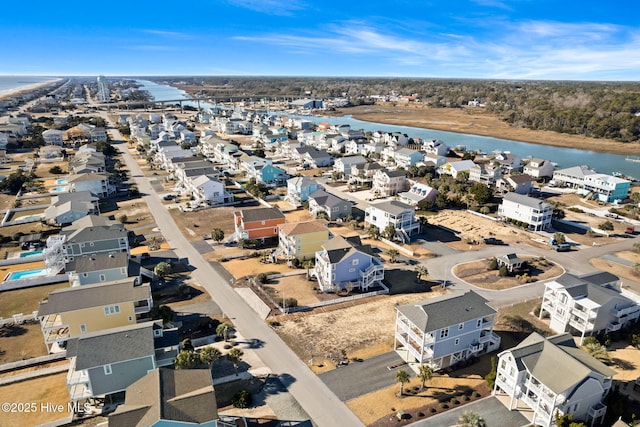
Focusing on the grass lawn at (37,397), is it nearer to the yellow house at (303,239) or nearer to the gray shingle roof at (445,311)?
the gray shingle roof at (445,311)

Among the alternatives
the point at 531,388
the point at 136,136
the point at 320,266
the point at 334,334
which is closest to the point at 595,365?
the point at 531,388

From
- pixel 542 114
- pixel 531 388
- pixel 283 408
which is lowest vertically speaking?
pixel 283 408

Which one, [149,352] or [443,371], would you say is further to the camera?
[443,371]

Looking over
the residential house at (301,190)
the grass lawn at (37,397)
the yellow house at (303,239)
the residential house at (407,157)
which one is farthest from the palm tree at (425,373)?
the residential house at (407,157)

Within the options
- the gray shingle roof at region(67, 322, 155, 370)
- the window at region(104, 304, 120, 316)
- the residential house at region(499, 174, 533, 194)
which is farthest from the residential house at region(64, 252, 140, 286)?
the residential house at region(499, 174, 533, 194)

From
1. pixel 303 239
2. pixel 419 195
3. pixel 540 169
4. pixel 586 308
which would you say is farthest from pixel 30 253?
pixel 540 169

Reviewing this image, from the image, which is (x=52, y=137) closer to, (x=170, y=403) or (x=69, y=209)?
(x=69, y=209)

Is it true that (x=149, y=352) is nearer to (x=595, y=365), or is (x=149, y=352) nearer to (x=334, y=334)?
(x=334, y=334)
